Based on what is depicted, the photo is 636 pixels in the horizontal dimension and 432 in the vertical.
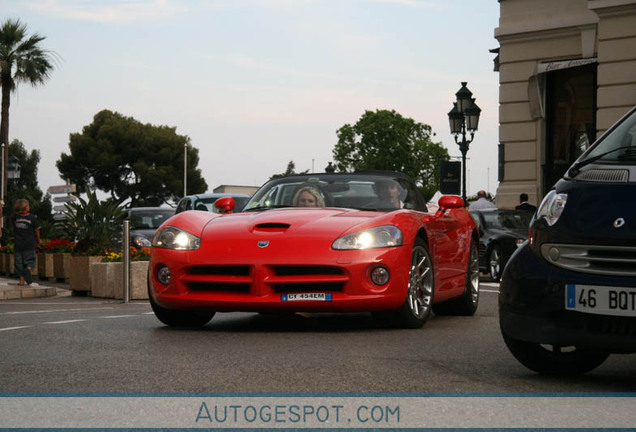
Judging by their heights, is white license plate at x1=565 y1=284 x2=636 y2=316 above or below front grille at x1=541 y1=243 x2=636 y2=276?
below

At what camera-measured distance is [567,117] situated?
25.5 meters

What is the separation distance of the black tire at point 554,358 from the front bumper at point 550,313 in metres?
0.14

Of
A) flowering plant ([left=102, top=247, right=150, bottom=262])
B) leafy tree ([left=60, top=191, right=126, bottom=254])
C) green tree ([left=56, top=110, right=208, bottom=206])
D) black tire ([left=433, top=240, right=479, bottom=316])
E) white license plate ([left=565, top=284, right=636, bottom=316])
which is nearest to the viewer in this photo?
white license plate ([left=565, top=284, right=636, bottom=316])

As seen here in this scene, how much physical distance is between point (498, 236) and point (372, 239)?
1306 cm

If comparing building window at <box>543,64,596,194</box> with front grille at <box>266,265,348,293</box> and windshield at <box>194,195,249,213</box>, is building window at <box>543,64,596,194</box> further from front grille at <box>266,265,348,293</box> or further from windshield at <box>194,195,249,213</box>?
front grille at <box>266,265,348,293</box>

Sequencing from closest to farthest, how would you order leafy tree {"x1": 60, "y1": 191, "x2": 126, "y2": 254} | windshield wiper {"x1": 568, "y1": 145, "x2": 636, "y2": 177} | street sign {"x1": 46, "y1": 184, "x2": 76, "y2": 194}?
windshield wiper {"x1": 568, "y1": 145, "x2": 636, "y2": 177} → leafy tree {"x1": 60, "y1": 191, "x2": 126, "y2": 254} → street sign {"x1": 46, "y1": 184, "x2": 76, "y2": 194}

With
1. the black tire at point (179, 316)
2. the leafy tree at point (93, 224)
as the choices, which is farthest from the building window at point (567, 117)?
the black tire at point (179, 316)

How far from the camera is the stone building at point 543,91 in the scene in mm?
24812

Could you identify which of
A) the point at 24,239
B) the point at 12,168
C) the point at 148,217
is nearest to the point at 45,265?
the point at 148,217

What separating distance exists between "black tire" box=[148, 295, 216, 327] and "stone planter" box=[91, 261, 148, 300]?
23.0 ft

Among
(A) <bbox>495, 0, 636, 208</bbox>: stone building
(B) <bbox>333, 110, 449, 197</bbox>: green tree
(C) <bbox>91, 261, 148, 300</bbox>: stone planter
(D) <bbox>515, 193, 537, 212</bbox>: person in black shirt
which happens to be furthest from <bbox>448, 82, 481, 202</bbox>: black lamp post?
(B) <bbox>333, 110, 449, 197</bbox>: green tree

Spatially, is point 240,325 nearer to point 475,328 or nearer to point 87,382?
point 475,328

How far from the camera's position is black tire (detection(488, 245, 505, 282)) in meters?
21.0

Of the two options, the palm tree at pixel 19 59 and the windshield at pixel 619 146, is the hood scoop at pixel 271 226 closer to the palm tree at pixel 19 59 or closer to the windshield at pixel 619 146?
the windshield at pixel 619 146
